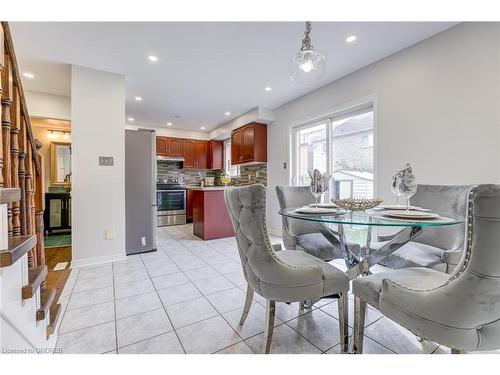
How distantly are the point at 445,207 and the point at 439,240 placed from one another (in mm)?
271

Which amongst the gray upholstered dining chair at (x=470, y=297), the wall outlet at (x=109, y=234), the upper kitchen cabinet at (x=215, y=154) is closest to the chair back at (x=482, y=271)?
the gray upholstered dining chair at (x=470, y=297)

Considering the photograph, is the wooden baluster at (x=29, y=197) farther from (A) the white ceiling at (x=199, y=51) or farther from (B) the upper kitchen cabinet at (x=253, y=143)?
(B) the upper kitchen cabinet at (x=253, y=143)

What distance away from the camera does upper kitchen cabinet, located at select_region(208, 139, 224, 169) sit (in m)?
6.61

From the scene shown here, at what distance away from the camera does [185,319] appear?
170 cm

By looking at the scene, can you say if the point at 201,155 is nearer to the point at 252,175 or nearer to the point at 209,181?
the point at 209,181

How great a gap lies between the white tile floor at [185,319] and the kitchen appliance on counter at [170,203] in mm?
2832

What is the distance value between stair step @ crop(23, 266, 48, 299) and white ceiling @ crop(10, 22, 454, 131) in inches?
85.8

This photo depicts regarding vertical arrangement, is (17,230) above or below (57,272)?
above

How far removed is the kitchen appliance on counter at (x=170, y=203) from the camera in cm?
551

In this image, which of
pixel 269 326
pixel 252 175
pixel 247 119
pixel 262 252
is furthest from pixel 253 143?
pixel 269 326

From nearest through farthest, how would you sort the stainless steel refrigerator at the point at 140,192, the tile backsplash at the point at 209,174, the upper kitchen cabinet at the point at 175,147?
the stainless steel refrigerator at the point at 140,192
the tile backsplash at the point at 209,174
the upper kitchen cabinet at the point at 175,147

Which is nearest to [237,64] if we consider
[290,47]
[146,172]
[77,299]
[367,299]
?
[290,47]
